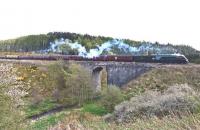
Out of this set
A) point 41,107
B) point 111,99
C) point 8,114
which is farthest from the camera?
point 41,107

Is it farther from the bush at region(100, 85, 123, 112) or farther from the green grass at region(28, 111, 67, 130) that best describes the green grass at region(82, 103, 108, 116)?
the green grass at region(28, 111, 67, 130)

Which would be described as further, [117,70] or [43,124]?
[117,70]

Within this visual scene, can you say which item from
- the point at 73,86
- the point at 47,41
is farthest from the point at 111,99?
the point at 47,41

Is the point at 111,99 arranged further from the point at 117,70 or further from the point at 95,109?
the point at 117,70

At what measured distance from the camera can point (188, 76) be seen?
70625 mm

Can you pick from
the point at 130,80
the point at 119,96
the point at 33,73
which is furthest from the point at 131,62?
the point at 33,73

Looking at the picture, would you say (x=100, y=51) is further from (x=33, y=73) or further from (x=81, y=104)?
(x=81, y=104)

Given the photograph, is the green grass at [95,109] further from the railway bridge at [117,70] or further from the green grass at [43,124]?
the railway bridge at [117,70]

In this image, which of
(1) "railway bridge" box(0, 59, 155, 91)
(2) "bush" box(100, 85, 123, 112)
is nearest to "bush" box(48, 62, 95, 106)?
(1) "railway bridge" box(0, 59, 155, 91)

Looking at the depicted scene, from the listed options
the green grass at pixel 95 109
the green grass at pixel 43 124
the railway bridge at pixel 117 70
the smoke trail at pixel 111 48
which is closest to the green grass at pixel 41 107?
the green grass at pixel 95 109

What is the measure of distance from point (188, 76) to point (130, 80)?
12.6 metres

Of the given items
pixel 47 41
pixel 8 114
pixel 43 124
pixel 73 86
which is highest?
pixel 47 41

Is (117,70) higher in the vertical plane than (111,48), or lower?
lower

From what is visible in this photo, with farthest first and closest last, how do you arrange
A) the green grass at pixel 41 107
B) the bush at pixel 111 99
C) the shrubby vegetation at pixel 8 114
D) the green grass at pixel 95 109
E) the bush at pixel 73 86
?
the bush at pixel 73 86
the green grass at pixel 41 107
the bush at pixel 111 99
the green grass at pixel 95 109
the shrubby vegetation at pixel 8 114
